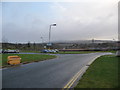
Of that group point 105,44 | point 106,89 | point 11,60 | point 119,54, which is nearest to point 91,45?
point 105,44

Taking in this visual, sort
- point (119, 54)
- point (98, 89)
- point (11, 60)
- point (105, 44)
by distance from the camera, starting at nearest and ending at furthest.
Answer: point (98, 89)
point (11, 60)
point (119, 54)
point (105, 44)

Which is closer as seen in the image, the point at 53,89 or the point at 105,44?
the point at 53,89

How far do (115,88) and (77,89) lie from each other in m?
1.73

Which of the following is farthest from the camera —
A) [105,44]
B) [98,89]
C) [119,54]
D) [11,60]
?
[105,44]

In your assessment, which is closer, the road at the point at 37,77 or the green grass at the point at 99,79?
the green grass at the point at 99,79

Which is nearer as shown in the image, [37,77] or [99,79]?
[99,79]

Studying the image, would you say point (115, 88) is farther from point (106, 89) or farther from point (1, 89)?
point (1, 89)

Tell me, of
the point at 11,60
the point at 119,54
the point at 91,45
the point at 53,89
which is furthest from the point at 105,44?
the point at 53,89

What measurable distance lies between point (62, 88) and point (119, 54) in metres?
30.8

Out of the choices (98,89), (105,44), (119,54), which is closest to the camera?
(98,89)

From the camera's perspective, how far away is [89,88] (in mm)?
7164

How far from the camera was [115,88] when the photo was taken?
23.8 feet

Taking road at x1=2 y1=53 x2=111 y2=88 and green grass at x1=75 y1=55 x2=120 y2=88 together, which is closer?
green grass at x1=75 y1=55 x2=120 y2=88

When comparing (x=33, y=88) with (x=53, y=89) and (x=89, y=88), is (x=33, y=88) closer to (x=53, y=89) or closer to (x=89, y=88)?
(x=53, y=89)
